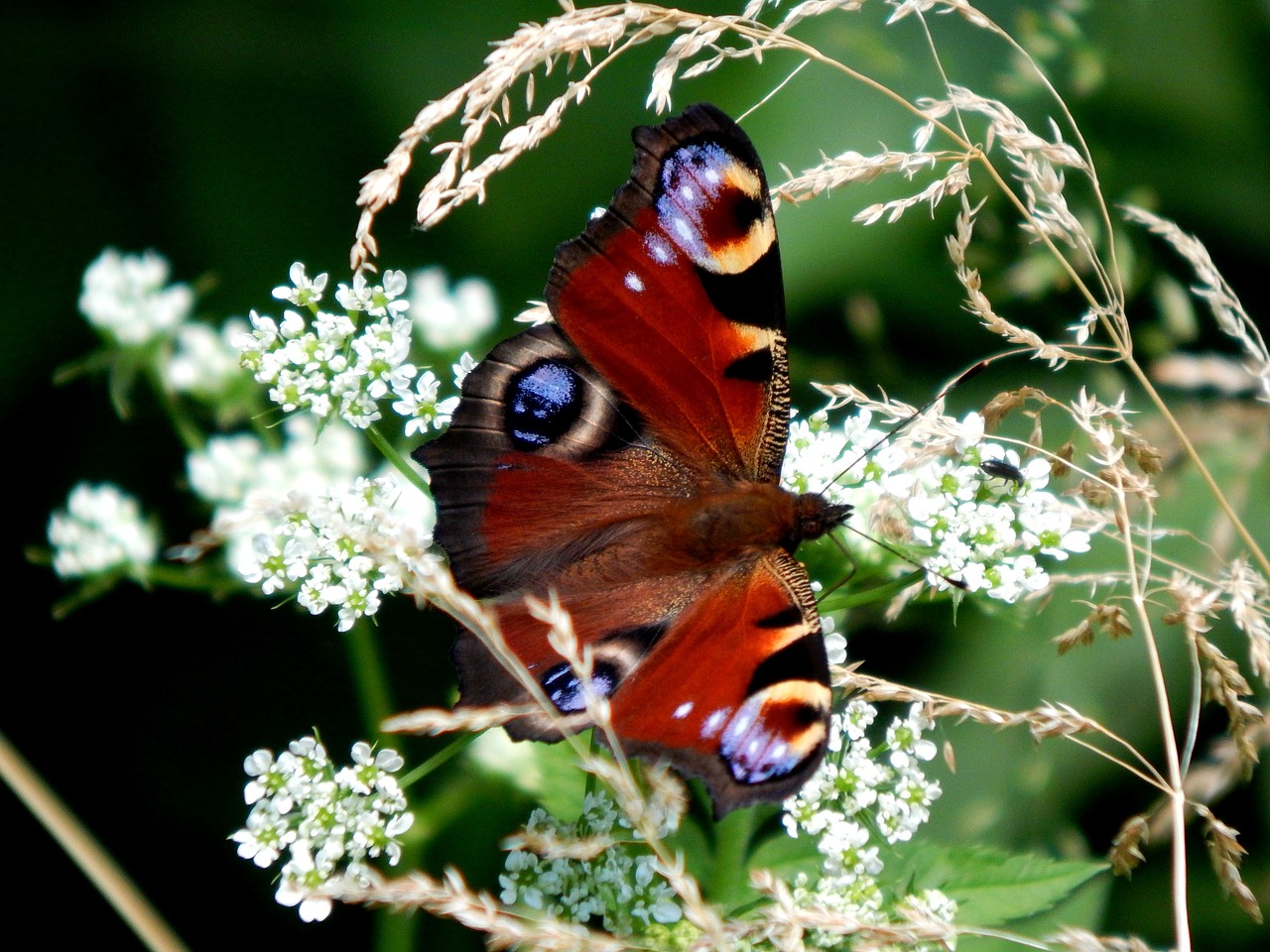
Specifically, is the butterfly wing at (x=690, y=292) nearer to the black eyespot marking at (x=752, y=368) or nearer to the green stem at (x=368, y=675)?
the black eyespot marking at (x=752, y=368)

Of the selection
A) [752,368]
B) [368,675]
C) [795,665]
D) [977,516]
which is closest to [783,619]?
[795,665]

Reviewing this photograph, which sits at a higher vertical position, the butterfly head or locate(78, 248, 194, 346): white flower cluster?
locate(78, 248, 194, 346): white flower cluster

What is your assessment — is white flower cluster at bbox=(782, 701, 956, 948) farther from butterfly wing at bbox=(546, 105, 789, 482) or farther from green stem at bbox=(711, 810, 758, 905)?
butterfly wing at bbox=(546, 105, 789, 482)

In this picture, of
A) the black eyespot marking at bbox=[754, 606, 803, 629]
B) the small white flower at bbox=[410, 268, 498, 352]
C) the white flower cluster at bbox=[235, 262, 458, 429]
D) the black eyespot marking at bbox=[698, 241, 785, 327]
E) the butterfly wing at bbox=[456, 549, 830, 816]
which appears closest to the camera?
the butterfly wing at bbox=[456, 549, 830, 816]

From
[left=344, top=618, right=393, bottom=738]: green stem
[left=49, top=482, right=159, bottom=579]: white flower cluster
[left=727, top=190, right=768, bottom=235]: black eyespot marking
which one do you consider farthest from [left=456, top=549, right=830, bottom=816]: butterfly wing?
[left=49, top=482, right=159, bottom=579]: white flower cluster

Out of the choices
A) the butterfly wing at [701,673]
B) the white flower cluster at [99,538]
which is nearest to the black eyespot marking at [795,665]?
the butterfly wing at [701,673]

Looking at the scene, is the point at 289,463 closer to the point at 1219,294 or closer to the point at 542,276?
the point at 542,276

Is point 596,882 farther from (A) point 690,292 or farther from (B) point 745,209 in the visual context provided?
(B) point 745,209
